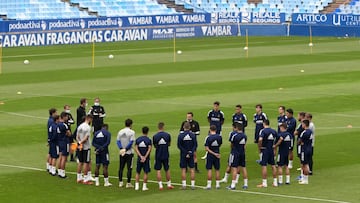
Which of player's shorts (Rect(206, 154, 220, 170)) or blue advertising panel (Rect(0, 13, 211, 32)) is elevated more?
blue advertising panel (Rect(0, 13, 211, 32))

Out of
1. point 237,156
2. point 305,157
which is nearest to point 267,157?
point 237,156

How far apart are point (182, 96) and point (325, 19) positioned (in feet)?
162

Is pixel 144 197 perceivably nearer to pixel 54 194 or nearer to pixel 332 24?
pixel 54 194

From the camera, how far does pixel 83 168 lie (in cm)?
2853

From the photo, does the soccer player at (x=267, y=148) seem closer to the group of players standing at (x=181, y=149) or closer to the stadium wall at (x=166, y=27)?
the group of players standing at (x=181, y=149)

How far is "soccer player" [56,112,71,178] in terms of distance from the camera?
29.0 meters

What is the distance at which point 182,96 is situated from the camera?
47688 millimetres

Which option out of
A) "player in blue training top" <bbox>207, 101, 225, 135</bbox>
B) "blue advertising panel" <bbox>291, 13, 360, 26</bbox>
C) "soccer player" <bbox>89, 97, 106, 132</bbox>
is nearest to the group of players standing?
"player in blue training top" <bbox>207, 101, 225, 135</bbox>

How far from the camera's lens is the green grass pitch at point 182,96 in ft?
89.0

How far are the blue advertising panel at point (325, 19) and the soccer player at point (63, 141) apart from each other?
215 ft

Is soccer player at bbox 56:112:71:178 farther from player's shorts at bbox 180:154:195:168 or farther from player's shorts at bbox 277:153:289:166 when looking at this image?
player's shorts at bbox 277:153:289:166

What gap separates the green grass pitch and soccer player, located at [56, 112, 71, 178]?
1.85 ft

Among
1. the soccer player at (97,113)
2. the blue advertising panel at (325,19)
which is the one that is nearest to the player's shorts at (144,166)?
the soccer player at (97,113)

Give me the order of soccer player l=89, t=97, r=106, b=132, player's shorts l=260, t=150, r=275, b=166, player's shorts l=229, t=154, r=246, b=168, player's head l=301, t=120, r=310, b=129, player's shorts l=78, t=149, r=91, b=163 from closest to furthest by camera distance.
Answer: player's shorts l=229, t=154, r=246, b=168 < player's shorts l=260, t=150, r=275, b=166 < player's shorts l=78, t=149, r=91, b=163 < player's head l=301, t=120, r=310, b=129 < soccer player l=89, t=97, r=106, b=132
